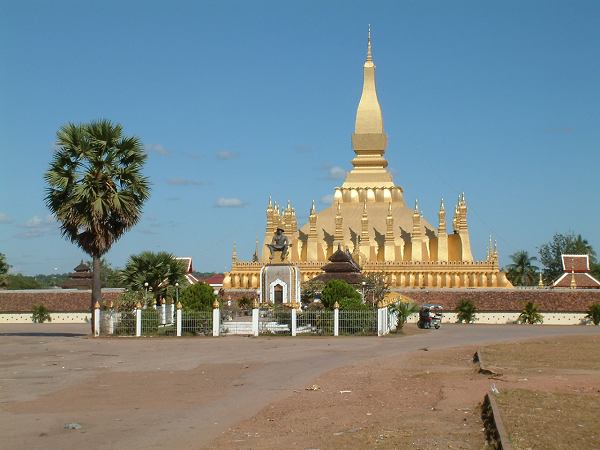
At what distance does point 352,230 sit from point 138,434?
49279mm

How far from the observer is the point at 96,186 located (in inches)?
1299

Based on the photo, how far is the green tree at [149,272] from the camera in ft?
125

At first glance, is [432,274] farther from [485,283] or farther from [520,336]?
[520,336]

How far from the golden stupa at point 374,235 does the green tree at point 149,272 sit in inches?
577

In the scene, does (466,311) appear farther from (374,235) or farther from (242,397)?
(242,397)

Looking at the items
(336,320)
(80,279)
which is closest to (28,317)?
(80,279)

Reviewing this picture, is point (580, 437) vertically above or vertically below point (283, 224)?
below

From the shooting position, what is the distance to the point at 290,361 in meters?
22.5

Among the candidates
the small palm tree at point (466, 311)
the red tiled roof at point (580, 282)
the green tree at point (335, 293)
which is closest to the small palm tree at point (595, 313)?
the small palm tree at point (466, 311)

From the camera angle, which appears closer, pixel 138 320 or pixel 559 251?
pixel 138 320

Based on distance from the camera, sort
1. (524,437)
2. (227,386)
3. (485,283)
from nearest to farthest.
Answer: (524,437) < (227,386) < (485,283)

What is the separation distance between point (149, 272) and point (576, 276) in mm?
33059

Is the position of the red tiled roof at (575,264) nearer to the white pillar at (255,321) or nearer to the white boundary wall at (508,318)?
the white boundary wall at (508,318)

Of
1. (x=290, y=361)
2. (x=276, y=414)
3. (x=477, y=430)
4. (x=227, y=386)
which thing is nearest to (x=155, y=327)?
(x=290, y=361)
